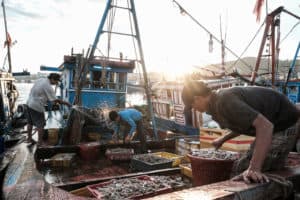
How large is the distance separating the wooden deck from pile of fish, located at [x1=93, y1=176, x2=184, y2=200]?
58 centimetres

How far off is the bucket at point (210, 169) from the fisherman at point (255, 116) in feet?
1.11

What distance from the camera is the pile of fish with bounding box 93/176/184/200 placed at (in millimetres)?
3398

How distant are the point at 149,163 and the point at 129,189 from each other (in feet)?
5.94

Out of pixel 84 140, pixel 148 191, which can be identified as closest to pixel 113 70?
pixel 84 140

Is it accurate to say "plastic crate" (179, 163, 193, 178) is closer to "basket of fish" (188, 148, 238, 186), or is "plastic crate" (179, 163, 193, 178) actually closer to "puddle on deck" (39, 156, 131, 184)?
"basket of fish" (188, 148, 238, 186)

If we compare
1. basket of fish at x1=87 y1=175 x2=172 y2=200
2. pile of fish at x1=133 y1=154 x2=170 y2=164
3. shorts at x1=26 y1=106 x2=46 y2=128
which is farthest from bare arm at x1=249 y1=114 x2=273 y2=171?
shorts at x1=26 y1=106 x2=46 y2=128

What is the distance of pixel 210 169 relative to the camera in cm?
319

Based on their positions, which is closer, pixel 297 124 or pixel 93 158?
pixel 297 124

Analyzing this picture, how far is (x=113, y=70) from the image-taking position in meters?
12.6

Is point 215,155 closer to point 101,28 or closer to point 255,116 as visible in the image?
point 255,116

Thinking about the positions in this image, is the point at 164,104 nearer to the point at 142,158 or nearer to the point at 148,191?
the point at 142,158

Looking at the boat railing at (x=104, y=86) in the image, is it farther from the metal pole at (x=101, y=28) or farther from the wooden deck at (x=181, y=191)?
the wooden deck at (x=181, y=191)

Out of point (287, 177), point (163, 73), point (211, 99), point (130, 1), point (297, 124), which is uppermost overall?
point (130, 1)

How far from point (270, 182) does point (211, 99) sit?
36.7 inches
